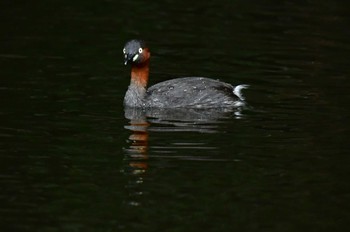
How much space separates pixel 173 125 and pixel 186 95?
123 centimetres

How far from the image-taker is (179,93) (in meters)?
13.8

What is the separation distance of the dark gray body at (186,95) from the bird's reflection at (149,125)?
0.38ft

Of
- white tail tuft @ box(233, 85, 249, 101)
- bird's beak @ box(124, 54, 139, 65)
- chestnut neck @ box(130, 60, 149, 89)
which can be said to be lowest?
white tail tuft @ box(233, 85, 249, 101)

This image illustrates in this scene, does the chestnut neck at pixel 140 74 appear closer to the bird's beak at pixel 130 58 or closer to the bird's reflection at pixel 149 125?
the bird's beak at pixel 130 58

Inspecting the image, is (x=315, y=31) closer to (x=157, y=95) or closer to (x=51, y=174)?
(x=157, y=95)

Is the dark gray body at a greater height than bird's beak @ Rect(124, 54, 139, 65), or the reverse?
bird's beak @ Rect(124, 54, 139, 65)

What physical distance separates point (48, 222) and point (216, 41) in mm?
8588

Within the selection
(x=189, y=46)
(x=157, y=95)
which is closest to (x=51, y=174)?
(x=157, y=95)

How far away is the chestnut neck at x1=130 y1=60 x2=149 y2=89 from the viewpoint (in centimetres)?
1405

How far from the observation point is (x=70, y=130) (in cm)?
1205

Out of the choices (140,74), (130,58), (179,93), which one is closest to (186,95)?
(179,93)

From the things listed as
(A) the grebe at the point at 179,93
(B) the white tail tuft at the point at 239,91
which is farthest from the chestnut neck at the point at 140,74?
(B) the white tail tuft at the point at 239,91

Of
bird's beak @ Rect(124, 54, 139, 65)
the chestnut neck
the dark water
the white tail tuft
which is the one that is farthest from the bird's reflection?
bird's beak @ Rect(124, 54, 139, 65)

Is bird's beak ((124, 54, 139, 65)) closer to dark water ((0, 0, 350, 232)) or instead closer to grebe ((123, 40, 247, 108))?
grebe ((123, 40, 247, 108))
